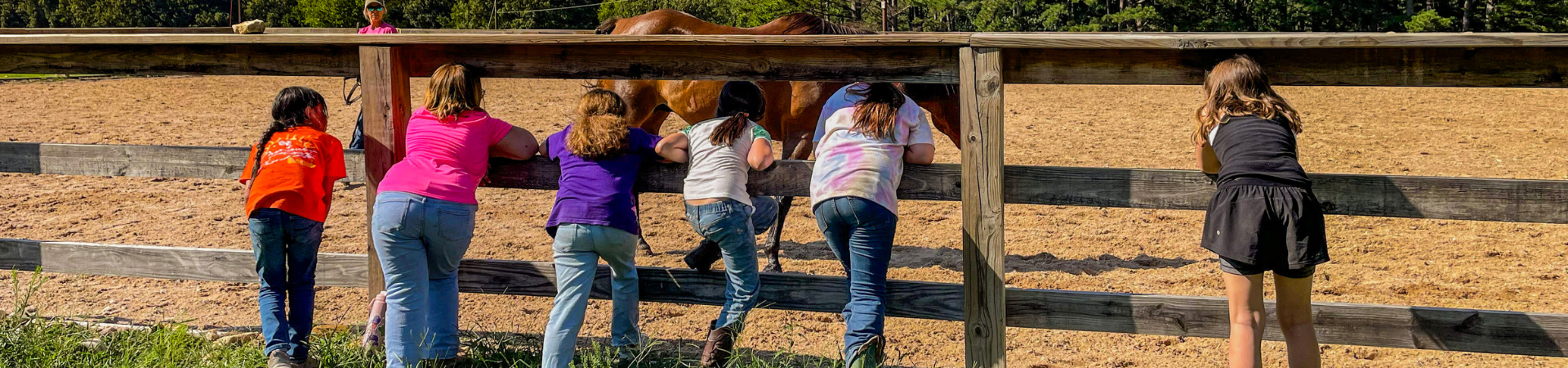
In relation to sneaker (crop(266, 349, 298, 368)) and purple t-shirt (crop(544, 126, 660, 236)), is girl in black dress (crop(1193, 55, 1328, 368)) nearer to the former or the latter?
purple t-shirt (crop(544, 126, 660, 236))

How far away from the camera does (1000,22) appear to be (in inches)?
1264

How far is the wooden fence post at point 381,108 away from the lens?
152 inches

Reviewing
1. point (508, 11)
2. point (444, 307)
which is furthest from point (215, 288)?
point (508, 11)

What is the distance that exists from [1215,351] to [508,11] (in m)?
45.3

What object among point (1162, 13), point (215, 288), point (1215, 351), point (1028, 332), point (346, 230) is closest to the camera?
point (1215, 351)

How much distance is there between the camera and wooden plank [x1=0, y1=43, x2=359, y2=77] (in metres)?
3.95

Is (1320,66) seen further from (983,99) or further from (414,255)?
(414,255)

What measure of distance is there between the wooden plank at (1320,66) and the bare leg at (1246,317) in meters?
0.63

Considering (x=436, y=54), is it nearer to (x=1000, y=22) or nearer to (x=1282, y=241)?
(x=1282, y=241)

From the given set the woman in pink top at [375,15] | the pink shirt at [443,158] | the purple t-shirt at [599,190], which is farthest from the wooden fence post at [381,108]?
the woman in pink top at [375,15]

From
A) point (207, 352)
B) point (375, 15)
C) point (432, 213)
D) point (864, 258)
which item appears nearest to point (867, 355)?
point (864, 258)

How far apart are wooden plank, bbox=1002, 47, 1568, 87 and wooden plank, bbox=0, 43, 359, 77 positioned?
241 centimetres

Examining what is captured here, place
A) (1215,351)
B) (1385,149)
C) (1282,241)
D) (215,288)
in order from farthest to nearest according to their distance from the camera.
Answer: (1385,149) → (215,288) → (1215,351) → (1282,241)

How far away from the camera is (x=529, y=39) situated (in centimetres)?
363
